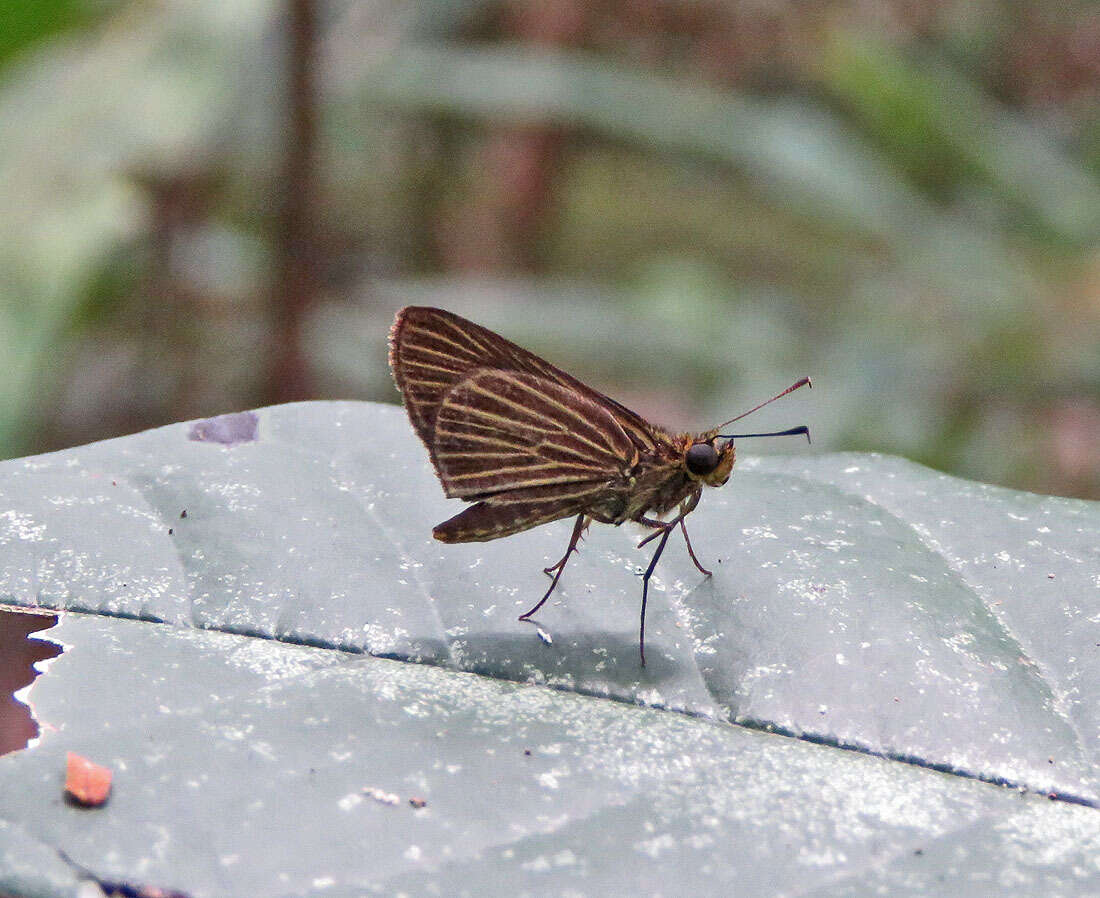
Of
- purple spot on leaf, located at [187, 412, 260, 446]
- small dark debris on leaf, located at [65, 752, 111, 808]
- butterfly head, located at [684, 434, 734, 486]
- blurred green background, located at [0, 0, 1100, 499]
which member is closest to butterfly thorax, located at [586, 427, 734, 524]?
butterfly head, located at [684, 434, 734, 486]

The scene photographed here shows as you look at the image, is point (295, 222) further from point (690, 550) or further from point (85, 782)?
point (85, 782)

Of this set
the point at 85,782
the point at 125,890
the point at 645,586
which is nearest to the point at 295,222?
the point at 645,586

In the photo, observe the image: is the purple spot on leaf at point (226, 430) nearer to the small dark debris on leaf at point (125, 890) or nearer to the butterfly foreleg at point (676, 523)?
the butterfly foreleg at point (676, 523)

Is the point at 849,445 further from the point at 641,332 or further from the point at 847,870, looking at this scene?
the point at 847,870

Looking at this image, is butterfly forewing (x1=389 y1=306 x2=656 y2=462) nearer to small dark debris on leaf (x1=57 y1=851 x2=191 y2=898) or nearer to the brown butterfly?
the brown butterfly

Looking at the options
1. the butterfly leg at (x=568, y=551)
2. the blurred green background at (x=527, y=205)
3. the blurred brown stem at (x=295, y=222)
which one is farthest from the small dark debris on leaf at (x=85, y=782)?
the blurred brown stem at (x=295, y=222)

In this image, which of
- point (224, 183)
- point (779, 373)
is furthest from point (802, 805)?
point (224, 183)
